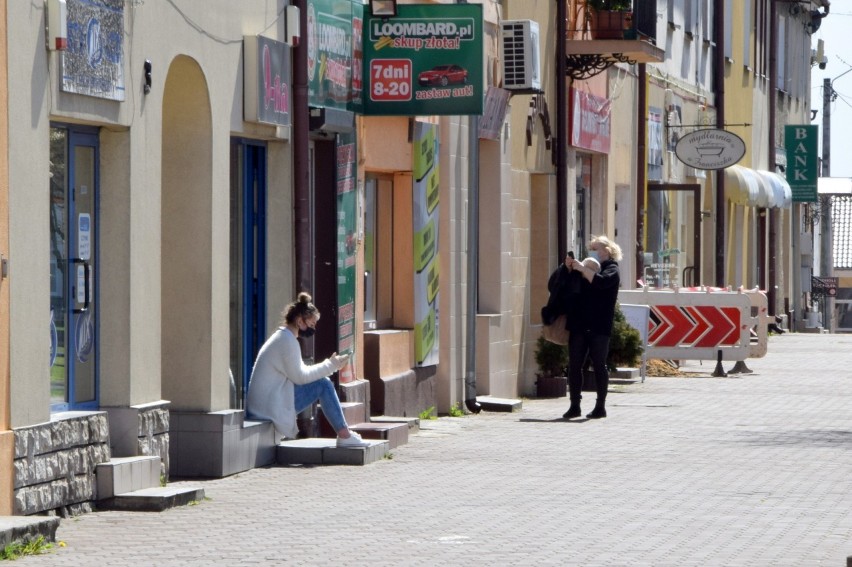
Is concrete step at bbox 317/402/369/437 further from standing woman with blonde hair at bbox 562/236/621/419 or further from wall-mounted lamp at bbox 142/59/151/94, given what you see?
wall-mounted lamp at bbox 142/59/151/94

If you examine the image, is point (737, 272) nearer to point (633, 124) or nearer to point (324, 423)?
point (633, 124)

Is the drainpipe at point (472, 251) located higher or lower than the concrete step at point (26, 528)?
higher

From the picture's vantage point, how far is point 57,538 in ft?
34.3

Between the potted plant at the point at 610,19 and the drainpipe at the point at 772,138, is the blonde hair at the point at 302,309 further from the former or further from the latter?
the drainpipe at the point at 772,138

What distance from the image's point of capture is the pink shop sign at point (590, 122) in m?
24.9

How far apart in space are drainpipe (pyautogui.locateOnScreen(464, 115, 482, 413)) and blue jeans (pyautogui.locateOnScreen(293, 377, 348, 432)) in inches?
217

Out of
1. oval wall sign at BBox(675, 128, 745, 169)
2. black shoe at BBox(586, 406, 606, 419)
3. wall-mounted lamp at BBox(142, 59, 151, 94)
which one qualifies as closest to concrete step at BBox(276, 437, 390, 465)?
wall-mounted lamp at BBox(142, 59, 151, 94)

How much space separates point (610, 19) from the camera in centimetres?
2548

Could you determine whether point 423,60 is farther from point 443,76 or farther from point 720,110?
point 720,110

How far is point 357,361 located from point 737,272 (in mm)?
25256

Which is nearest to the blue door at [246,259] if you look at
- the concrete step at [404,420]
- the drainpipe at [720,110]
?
the concrete step at [404,420]

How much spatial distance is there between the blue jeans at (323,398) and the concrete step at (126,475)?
2.36 meters

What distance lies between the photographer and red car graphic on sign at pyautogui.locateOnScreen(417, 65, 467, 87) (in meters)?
16.9

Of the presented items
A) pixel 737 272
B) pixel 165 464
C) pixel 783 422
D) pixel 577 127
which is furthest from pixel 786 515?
pixel 737 272
